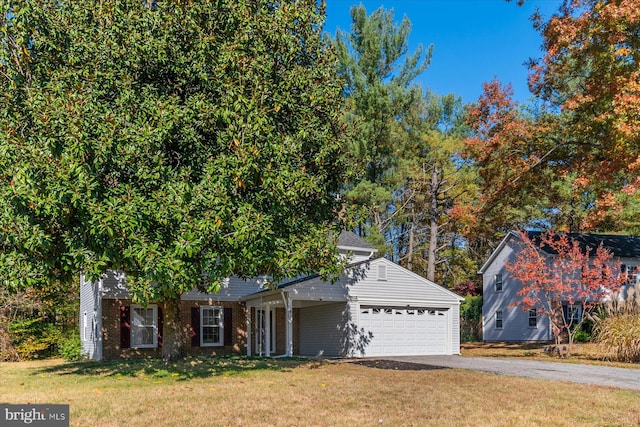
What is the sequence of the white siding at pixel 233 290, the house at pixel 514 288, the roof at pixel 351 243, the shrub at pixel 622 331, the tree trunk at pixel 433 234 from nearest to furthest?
the shrub at pixel 622 331 < the white siding at pixel 233 290 < the roof at pixel 351 243 < the tree trunk at pixel 433 234 < the house at pixel 514 288

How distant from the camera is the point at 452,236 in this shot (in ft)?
133

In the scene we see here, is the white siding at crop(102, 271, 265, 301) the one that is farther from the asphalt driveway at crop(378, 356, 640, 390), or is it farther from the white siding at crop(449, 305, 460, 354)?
the asphalt driveway at crop(378, 356, 640, 390)

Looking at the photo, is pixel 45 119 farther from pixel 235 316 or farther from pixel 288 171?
pixel 235 316

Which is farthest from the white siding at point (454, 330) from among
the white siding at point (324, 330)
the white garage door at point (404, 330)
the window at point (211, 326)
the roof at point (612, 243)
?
the roof at point (612, 243)

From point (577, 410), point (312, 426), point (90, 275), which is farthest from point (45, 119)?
point (577, 410)

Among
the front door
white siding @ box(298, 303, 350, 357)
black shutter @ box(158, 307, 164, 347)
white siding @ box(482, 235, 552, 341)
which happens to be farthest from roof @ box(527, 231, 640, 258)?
black shutter @ box(158, 307, 164, 347)

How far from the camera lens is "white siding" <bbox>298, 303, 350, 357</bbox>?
21453 mm

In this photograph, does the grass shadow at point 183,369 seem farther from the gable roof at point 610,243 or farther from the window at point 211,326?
the gable roof at point 610,243

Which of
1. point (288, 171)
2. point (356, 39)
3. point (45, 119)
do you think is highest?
point (356, 39)

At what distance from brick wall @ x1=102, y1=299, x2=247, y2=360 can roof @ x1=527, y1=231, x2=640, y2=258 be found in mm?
17368

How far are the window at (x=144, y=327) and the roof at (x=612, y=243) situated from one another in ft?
67.8

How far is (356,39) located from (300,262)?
25147 mm

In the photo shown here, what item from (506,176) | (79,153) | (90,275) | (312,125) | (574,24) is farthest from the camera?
(506,176)

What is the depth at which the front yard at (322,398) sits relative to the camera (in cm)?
825
